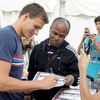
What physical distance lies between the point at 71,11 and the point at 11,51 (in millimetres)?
4564

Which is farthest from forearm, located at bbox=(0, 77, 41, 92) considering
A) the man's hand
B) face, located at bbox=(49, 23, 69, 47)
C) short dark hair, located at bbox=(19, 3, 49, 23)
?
face, located at bbox=(49, 23, 69, 47)

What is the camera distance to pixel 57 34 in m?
2.32

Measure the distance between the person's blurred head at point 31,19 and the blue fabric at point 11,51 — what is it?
0.23 ft

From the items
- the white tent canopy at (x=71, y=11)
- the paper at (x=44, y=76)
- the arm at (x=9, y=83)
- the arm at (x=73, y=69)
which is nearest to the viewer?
the arm at (x=9, y=83)

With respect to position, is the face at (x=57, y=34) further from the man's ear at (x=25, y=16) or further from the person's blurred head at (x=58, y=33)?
the man's ear at (x=25, y=16)

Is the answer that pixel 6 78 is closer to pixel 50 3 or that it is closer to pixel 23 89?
pixel 23 89

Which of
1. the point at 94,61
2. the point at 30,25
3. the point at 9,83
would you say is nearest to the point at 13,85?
the point at 9,83

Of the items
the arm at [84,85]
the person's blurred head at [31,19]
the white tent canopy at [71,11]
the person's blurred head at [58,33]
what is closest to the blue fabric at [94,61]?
the person's blurred head at [58,33]

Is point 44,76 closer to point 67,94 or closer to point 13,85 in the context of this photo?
point 67,94

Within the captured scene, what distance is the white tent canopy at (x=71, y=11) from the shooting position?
5930 mm

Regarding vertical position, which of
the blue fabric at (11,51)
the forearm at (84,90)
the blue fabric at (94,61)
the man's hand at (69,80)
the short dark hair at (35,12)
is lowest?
the blue fabric at (94,61)

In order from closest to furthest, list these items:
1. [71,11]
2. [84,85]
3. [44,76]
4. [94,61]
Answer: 1. [84,85]
2. [44,76]
3. [94,61]
4. [71,11]

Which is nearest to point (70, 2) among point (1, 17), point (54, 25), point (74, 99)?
point (1, 17)

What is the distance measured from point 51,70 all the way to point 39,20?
0.62m
